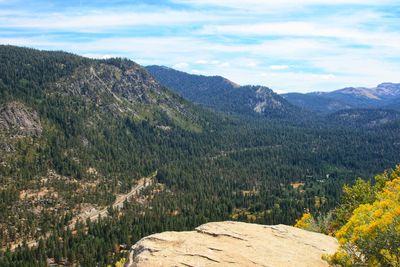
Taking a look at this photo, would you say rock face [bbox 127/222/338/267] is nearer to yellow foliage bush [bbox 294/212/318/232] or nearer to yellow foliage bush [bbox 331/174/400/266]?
yellow foliage bush [bbox 331/174/400/266]

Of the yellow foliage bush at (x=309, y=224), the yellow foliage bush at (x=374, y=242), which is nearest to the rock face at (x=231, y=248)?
the yellow foliage bush at (x=374, y=242)

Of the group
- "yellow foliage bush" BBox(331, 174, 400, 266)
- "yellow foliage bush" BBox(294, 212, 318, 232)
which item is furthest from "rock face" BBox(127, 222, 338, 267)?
"yellow foliage bush" BBox(294, 212, 318, 232)

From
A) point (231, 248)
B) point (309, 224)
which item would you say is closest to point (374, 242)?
point (231, 248)

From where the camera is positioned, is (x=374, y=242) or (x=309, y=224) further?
(x=309, y=224)

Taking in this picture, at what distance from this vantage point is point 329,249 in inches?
1628

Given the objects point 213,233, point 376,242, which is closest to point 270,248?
point 213,233

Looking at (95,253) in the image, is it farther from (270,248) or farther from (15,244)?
(270,248)

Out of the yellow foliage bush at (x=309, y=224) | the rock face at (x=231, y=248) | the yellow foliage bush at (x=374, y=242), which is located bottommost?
the yellow foliage bush at (x=309, y=224)

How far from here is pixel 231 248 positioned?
3806 cm

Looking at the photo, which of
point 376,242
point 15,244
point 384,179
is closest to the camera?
point 376,242

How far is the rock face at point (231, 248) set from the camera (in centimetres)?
3547

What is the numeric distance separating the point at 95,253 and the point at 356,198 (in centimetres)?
12244

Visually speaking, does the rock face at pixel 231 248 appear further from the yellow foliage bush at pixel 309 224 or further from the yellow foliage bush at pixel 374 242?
the yellow foliage bush at pixel 309 224

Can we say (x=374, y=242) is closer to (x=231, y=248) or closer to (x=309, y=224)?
(x=231, y=248)
